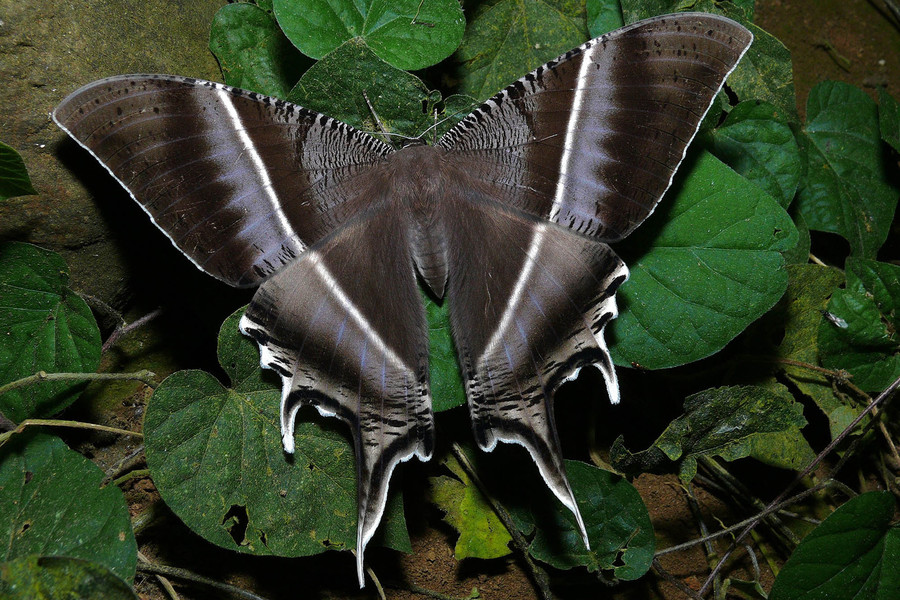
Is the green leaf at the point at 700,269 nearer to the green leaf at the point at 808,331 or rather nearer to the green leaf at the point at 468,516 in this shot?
the green leaf at the point at 808,331

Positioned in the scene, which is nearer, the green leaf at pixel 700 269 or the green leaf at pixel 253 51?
the green leaf at pixel 700 269

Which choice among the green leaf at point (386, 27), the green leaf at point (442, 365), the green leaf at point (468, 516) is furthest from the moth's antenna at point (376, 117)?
the green leaf at point (468, 516)

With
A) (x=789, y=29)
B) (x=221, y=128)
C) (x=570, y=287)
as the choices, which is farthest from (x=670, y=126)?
(x=789, y=29)

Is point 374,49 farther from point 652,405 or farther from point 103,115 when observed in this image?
point 652,405

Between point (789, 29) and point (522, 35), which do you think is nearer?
point (522, 35)

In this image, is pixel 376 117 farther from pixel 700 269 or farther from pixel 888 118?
pixel 888 118

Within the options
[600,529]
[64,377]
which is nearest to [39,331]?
[64,377]
